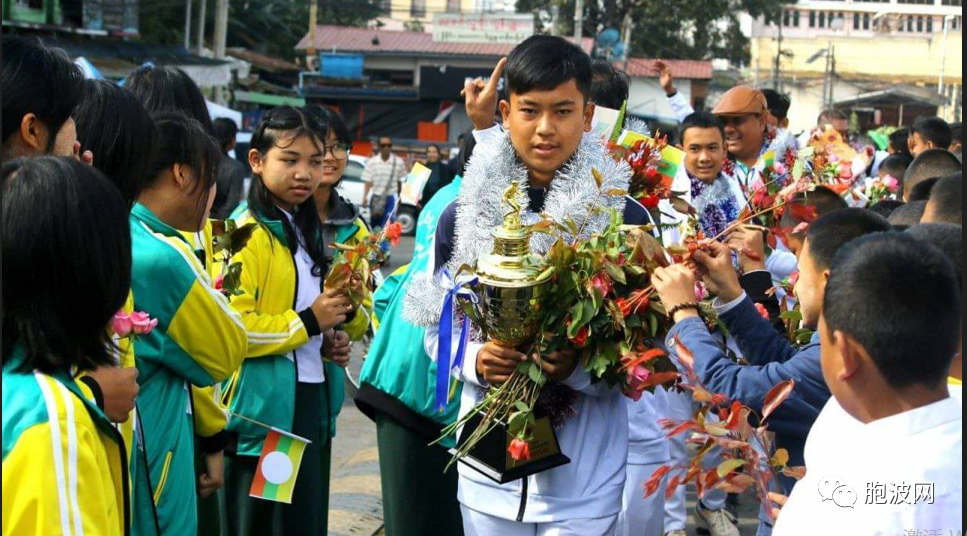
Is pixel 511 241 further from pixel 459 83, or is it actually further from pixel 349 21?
pixel 349 21

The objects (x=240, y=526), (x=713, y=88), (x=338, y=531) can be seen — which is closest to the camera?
(x=240, y=526)

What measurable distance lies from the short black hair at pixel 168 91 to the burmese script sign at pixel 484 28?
36.3m

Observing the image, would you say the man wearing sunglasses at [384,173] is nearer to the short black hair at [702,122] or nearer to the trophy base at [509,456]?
the short black hair at [702,122]

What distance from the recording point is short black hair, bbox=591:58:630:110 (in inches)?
195

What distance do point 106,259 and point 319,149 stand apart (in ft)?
7.86

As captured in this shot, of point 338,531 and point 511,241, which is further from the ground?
point 511,241

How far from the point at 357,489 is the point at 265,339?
2.41m

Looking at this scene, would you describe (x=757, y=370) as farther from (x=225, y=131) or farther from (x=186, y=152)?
(x=225, y=131)

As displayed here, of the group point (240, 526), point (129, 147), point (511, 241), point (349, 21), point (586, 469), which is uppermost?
point (349, 21)

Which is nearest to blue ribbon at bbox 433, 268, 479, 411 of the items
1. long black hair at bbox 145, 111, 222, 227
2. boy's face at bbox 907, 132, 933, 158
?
long black hair at bbox 145, 111, 222, 227

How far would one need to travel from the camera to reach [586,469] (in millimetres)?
3418

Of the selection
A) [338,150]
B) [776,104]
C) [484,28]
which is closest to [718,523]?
[338,150]

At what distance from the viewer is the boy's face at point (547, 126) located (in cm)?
363

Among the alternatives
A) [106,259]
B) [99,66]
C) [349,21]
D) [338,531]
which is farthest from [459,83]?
[106,259]
